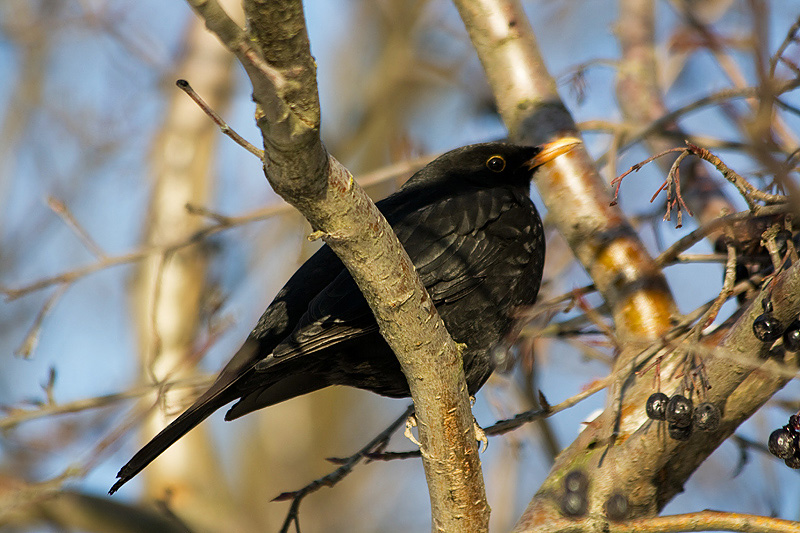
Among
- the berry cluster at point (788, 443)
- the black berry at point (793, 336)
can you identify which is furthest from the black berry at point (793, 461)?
the black berry at point (793, 336)

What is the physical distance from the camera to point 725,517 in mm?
2371

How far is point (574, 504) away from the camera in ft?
9.53

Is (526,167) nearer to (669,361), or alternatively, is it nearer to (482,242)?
(482,242)

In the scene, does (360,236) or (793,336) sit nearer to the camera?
(360,236)

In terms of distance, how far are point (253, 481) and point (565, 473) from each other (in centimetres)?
778

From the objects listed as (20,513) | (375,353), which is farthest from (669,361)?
(20,513)

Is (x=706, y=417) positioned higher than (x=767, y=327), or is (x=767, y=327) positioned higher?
(x=767, y=327)

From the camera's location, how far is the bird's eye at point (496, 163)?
161 inches

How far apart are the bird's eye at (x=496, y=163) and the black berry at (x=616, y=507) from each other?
5.85 feet

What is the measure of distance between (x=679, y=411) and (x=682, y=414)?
0.01m

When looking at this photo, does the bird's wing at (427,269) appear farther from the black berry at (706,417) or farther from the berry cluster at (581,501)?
the black berry at (706,417)

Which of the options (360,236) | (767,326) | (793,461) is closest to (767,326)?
(767,326)

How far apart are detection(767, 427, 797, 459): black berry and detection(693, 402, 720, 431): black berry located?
0.60ft

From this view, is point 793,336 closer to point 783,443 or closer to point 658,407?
point 783,443
